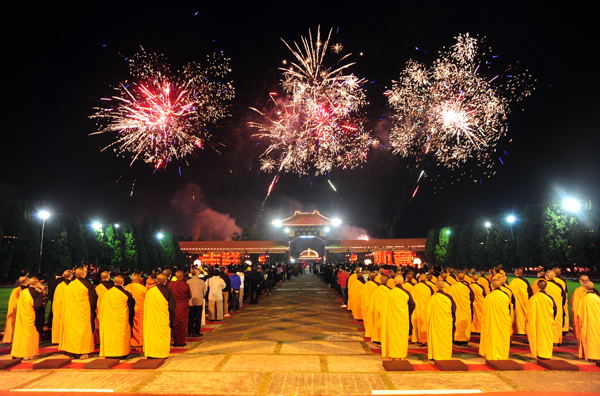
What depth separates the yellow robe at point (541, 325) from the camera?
841 centimetres

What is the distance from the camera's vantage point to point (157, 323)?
853cm

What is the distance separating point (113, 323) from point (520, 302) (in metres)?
10.2

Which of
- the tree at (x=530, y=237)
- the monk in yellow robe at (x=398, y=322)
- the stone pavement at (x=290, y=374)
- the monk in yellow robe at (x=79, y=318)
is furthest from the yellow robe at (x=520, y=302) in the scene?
the tree at (x=530, y=237)

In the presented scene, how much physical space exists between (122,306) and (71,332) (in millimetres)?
1265

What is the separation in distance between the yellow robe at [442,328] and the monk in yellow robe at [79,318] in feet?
23.2

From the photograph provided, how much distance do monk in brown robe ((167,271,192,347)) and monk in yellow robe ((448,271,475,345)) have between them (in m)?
6.60

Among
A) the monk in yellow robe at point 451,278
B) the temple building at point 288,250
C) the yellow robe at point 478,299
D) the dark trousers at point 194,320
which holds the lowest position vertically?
the dark trousers at point 194,320

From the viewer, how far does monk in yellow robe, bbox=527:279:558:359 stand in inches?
331

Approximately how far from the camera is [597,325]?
8438 mm

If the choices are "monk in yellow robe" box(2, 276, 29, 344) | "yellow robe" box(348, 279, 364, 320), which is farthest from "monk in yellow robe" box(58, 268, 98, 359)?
"yellow robe" box(348, 279, 364, 320)

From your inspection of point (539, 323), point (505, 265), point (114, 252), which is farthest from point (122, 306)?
point (505, 265)

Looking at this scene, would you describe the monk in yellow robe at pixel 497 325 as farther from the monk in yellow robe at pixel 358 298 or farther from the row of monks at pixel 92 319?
the row of monks at pixel 92 319

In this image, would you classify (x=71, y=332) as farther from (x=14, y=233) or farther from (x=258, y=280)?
(x=14, y=233)

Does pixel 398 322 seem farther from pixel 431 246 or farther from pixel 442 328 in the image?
pixel 431 246
